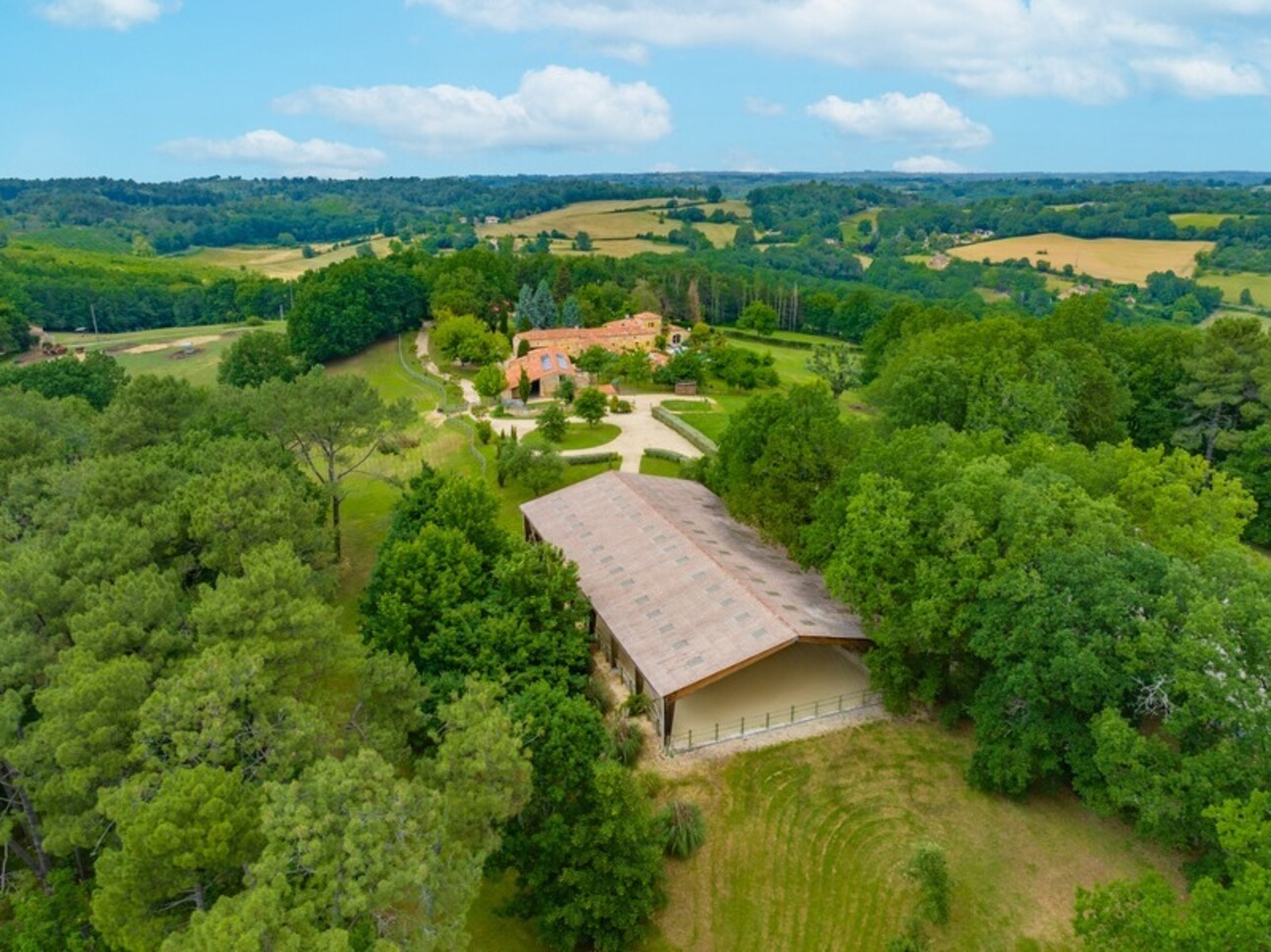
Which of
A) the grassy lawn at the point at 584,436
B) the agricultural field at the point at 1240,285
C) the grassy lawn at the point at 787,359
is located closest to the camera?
the grassy lawn at the point at 584,436

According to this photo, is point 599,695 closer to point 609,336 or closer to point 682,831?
point 682,831

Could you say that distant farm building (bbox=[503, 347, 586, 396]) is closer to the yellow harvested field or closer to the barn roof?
the barn roof

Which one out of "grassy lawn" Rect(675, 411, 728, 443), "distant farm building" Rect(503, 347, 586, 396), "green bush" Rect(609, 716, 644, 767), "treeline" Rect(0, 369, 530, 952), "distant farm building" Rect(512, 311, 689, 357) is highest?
"treeline" Rect(0, 369, 530, 952)

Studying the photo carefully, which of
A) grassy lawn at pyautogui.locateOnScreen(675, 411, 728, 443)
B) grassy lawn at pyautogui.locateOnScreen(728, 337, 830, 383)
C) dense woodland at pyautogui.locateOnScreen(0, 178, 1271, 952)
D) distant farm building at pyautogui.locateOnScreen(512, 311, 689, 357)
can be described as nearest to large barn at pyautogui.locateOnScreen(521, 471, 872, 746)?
dense woodland at pyautogui.locateOnScreen(0, 178, 1271, 952)

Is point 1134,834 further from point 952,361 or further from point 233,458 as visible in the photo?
point 233,458

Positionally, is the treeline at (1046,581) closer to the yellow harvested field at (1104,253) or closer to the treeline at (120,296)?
the treeline at (120,296)

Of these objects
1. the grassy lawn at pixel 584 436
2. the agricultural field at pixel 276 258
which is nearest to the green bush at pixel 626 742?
the grassy lawn at pixel 584 436
